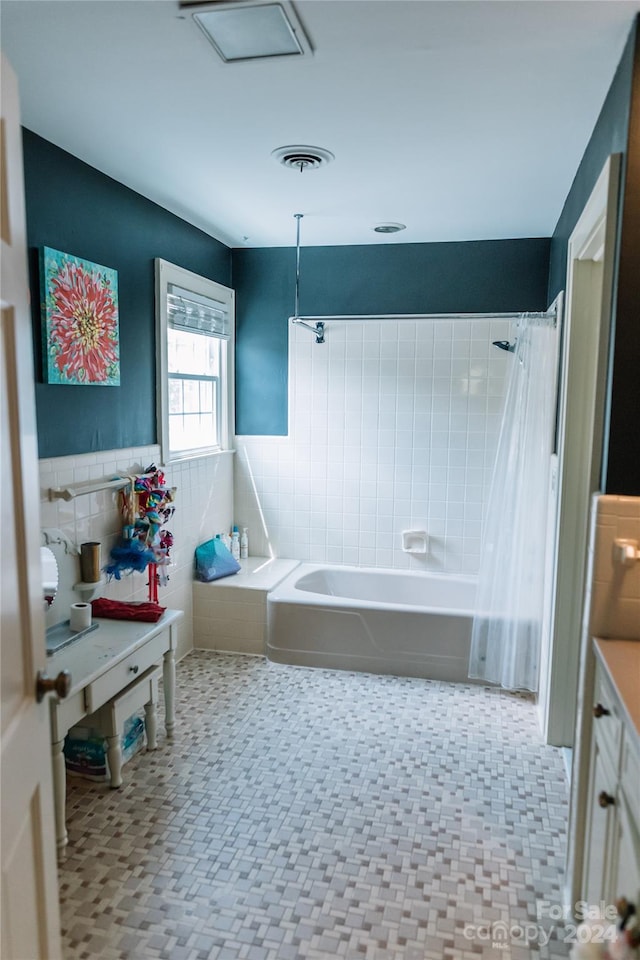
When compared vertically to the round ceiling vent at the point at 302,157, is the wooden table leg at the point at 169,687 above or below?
below

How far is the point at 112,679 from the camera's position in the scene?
239cm

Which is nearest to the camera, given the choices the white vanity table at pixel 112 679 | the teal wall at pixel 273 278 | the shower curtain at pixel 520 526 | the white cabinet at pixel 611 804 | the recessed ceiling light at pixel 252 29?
the white cabinet at pixel 611 804

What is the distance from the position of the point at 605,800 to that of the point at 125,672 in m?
1.71

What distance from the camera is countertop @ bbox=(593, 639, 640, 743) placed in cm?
139

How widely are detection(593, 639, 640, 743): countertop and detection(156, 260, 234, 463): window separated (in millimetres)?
2483

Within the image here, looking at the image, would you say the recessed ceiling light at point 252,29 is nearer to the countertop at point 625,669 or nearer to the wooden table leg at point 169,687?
the countertop at point 625,669

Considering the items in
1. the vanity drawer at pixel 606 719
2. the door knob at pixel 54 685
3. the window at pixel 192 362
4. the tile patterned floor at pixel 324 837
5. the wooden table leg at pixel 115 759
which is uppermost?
Answer: the window at pixel 192 362

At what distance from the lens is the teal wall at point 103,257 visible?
2512 millimetres

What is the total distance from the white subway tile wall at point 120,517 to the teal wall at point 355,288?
1.93 ft

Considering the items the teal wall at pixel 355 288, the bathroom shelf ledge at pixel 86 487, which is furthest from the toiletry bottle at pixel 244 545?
the bathroom shelf ledge at pixel 86 487

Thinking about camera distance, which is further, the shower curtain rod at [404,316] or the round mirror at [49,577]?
the shower curtain rod at [404,316]

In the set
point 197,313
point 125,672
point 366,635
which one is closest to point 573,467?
point 366,635

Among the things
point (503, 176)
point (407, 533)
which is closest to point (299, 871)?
point (407, 533)

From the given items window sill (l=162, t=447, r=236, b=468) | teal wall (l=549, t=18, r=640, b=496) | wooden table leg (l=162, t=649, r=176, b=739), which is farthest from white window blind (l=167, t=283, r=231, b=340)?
teal wall (l=549, t=18, r=640, b=496)
